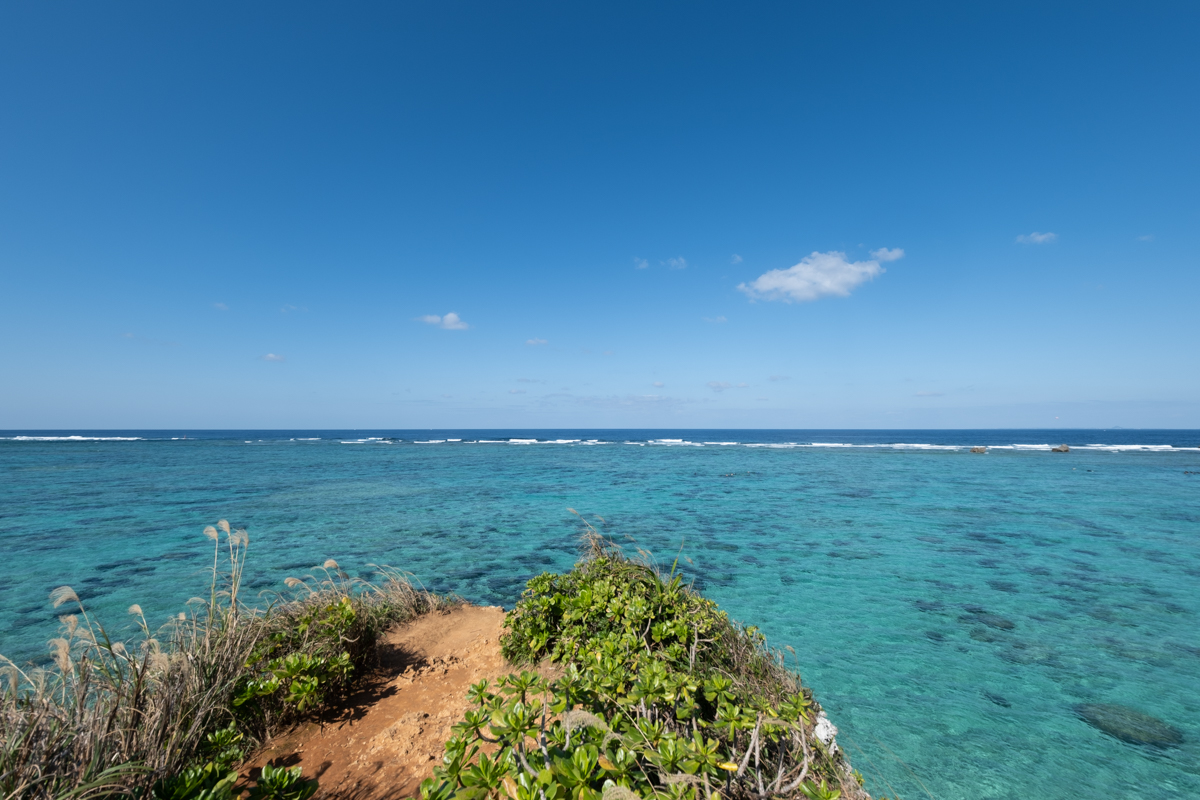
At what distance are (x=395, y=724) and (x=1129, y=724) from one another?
8.33 meters

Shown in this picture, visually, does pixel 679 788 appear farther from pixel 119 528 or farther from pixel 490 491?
pixel 490 491

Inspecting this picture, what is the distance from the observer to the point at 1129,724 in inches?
212

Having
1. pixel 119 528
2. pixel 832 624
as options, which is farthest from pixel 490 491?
pixel 832 624

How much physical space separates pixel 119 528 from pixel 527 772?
63.9ft

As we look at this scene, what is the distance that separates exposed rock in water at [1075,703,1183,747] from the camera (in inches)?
203

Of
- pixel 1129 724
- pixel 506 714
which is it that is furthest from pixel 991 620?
pixel 506 714

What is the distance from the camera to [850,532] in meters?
14.5

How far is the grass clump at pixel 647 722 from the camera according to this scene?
210 centimetres

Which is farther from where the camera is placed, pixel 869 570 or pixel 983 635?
pixel 869 570

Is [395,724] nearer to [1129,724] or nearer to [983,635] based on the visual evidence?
[1129,724]

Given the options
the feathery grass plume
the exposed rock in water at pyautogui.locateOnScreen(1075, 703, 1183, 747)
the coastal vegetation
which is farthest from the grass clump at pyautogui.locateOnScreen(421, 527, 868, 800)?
the exposed rock in water at pyautogui.locateOnScreen(1075, 703, 1183, 747)

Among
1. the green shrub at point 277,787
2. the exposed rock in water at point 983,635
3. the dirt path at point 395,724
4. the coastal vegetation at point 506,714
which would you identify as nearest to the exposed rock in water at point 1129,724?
the exposed rock in water at point 983,635

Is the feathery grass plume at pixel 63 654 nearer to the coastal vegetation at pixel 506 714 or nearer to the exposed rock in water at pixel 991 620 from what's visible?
the coastal vegetation at pixel 506 714

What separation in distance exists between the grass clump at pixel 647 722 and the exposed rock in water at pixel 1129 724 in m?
4.01
